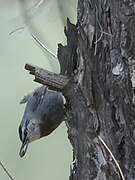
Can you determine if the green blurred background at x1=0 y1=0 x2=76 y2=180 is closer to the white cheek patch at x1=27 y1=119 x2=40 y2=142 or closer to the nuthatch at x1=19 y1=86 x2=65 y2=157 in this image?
the white cheek patch at x1=27 y1=119 x2=40 y2=142

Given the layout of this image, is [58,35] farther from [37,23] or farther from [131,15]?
[131,15]

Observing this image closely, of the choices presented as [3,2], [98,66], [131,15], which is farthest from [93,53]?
[3,2]

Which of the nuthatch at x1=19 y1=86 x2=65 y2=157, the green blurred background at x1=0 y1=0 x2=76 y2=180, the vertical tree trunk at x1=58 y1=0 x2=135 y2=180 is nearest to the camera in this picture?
the vertical tree trunk at x1=58 y1=0 x2=135 y2=180

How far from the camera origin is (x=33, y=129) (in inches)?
56.9

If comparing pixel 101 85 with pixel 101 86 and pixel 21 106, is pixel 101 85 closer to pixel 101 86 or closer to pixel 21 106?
pixel 101 86

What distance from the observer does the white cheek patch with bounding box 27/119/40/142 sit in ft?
4.44

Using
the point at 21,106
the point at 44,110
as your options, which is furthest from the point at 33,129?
the point at 21,106

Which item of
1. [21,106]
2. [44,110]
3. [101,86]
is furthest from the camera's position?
[21,106]

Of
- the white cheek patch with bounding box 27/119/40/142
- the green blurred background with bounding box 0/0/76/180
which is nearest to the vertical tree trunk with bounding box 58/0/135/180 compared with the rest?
the white cheek patch with bounding box 27/119/40/142

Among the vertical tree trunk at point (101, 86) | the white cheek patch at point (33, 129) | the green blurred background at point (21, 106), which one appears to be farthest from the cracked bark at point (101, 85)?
the green blurred background at point (21, 106)

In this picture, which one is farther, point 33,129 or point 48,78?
point 33,129

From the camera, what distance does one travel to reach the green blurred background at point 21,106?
2494mm

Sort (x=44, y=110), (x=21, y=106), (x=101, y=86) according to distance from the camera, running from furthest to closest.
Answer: (x=21, y=106), (x=44, y=110), (x=101, y=86)

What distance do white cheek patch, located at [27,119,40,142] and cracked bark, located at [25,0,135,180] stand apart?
0.59ft
